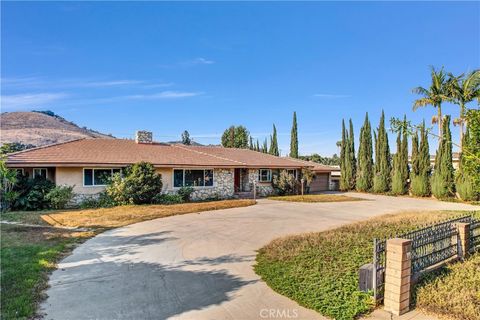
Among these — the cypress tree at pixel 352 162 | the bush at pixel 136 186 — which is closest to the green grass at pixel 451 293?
the bush at pixel 136 186

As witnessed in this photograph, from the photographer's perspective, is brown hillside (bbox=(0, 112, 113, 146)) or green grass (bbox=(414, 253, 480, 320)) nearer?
green grass (bbox=(414, 253, 480, 320))

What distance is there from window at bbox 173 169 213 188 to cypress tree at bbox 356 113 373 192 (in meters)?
17.6

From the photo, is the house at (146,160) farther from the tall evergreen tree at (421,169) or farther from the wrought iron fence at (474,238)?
the wrought iron fence at (474,238)

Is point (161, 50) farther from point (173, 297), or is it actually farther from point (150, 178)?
point (173, 297)

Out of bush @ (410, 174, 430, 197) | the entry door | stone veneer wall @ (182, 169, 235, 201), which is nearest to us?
stone veneer wall @ (182, 169, 235, 201)

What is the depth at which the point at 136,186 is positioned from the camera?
17.4 metres

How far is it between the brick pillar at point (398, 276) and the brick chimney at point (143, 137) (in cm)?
2263

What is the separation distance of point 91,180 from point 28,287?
13435 mm

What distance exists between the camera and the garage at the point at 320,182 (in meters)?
32.0

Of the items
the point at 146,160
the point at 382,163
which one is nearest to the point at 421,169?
the point at 382,163

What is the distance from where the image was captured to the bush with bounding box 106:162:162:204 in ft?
56.9

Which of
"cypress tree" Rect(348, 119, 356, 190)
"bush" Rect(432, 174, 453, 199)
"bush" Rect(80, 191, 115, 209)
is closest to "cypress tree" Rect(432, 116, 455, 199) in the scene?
"bush" Rect(432, 174, 453, 199)

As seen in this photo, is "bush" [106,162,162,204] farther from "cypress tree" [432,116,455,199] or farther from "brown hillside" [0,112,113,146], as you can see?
"brown hillside" [0,112,113,146]

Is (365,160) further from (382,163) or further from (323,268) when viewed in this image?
(323,268)
